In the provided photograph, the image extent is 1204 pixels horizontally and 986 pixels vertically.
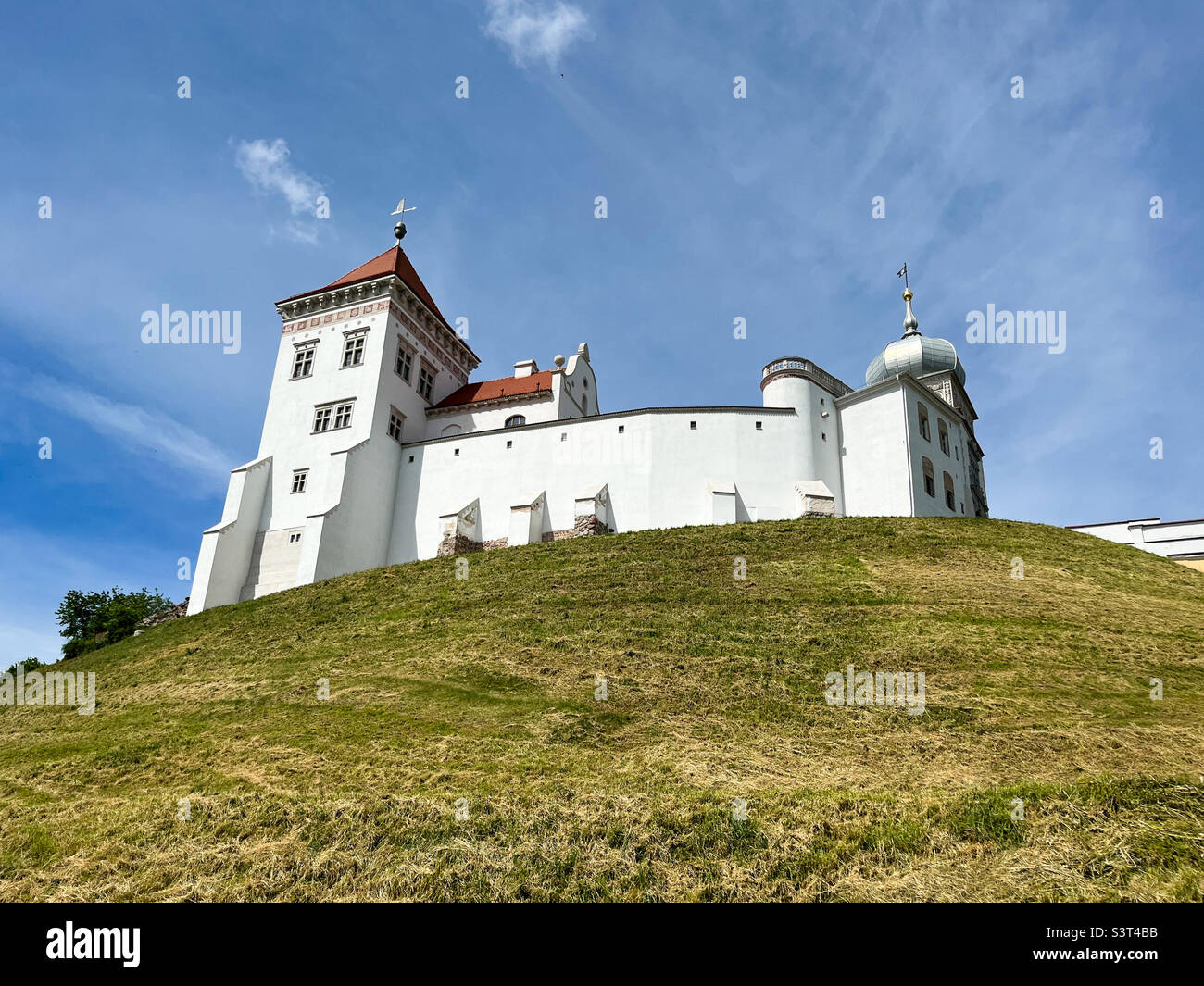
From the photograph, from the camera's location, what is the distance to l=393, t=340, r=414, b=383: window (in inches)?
1549

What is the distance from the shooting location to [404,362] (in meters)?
40.0

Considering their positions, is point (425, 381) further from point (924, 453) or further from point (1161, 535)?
point (1161, 535)

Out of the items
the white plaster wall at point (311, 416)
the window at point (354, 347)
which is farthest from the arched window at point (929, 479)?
the window at point (354, 347)

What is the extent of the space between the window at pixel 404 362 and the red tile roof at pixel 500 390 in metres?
2.44

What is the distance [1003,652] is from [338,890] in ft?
44.7

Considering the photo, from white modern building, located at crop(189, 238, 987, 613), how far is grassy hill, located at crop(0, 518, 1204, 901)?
9.75 meters

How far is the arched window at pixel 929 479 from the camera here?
33691 mm

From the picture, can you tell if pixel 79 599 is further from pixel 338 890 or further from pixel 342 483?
pixel 338 890

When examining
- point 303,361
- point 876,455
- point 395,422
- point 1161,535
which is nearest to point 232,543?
point 395,422

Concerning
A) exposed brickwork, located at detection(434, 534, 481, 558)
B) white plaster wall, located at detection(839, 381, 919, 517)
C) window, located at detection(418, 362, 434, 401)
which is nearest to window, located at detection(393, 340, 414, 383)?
window, located at detection(418, 362, 434, 401)

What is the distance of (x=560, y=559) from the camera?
2600cm

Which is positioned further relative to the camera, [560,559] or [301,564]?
[301,564]

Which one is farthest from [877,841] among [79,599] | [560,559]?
[79,599]

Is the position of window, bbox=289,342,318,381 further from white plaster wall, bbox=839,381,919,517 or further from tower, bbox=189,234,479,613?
white plaster wall, bbox=839,381,919,517
